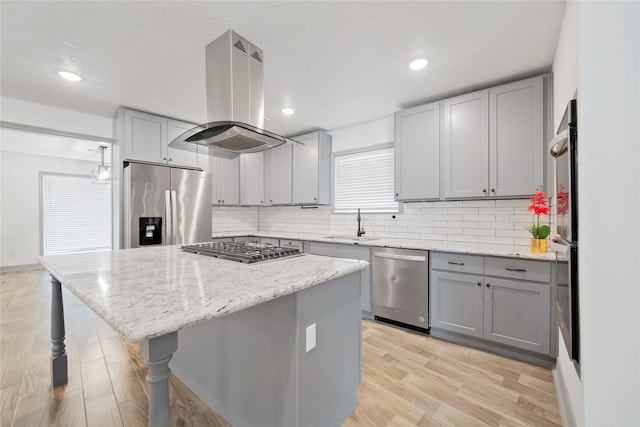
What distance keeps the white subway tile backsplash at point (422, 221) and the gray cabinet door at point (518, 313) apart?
0.68 m

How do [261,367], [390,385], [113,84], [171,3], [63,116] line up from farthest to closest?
1. [63,116]
2. [113,84]
3. [390,385]
4. [171,3]
5. [261,367]

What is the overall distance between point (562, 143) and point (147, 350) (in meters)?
1.95

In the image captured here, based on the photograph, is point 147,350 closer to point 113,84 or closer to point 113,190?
point 113,84

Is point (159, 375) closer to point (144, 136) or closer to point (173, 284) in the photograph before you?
point (173, 284)

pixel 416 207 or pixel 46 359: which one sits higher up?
pixel 416 207

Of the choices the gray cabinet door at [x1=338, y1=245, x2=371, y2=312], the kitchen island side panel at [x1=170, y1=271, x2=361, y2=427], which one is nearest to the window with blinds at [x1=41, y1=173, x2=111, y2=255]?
the kitchen island side panel at [x1=170, y1=271, x2=361, y2=427]

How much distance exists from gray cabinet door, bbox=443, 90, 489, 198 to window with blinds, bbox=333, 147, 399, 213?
0.87 metres

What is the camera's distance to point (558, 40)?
1981 millimetres

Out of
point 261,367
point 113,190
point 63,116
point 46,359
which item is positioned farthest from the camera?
point 113,190

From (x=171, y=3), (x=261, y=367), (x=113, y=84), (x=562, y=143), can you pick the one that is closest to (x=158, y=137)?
(x=113, y=84)

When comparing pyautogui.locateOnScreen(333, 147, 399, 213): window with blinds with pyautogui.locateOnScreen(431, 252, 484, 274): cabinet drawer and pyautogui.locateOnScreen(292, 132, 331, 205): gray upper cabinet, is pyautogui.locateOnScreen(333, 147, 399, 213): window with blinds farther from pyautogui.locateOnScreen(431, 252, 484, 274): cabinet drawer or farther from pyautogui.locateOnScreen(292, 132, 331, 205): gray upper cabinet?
pyautogui.locateOnScreen(431, 252, 484, 274): cabinet drawer

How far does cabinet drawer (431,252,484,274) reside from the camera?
2.43 meters

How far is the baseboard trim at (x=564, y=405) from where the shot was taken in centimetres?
146

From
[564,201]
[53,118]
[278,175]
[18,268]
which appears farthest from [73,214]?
[564,201]
